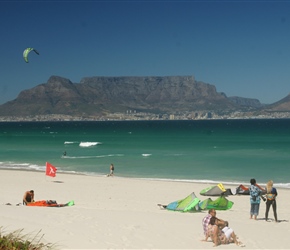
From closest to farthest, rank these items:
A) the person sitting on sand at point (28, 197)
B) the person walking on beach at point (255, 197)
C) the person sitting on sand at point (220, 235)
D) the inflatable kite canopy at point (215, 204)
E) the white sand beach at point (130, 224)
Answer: the white sand beach at point (130, 224), the person sitting on sand at point (220, 235), the person walking on beach at point (255, 197), the inflatable kite canopy at point (215, 204), the person sitting on sand at point (28, 197)

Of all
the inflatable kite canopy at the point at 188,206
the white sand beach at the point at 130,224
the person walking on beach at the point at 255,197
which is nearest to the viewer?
the white sand beach at the point at 130,224

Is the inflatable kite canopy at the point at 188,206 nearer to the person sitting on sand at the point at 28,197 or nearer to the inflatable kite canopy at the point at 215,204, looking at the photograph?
the inflatable kite canopy at the point at 215,204

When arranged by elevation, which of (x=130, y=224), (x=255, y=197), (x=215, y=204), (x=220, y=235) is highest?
(x=255, y=197)

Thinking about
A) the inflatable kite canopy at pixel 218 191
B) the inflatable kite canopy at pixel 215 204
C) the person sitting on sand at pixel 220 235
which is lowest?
the person sitting on sand at pixel 220 235

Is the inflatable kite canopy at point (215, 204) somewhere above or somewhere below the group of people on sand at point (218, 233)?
above

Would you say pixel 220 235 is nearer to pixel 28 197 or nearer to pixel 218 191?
pixel 28 197

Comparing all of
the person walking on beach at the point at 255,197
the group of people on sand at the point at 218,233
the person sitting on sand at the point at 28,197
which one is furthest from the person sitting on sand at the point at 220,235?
the person sitting on sand at the point at 28,197

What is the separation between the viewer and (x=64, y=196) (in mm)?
20109

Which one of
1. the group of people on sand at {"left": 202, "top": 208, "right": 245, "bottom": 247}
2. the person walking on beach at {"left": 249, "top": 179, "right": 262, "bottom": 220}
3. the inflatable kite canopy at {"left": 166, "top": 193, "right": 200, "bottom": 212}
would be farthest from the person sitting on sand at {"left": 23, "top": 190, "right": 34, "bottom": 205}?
the person walking on beach at {"left": 249, "top": 179, "right": 262, "bottom": 220}

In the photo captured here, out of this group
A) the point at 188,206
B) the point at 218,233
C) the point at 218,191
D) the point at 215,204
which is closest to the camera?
the point at 218,233

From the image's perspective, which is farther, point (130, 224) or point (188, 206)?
point (188, 206)

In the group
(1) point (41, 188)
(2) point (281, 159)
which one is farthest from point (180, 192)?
(2) point (281, 159)

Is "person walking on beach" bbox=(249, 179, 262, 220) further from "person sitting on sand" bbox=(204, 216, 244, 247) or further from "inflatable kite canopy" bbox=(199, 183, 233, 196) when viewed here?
"inflatable kite canopy" bbox=(199, 183, 233, 196)

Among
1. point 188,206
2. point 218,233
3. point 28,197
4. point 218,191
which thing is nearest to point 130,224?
point 218,233
